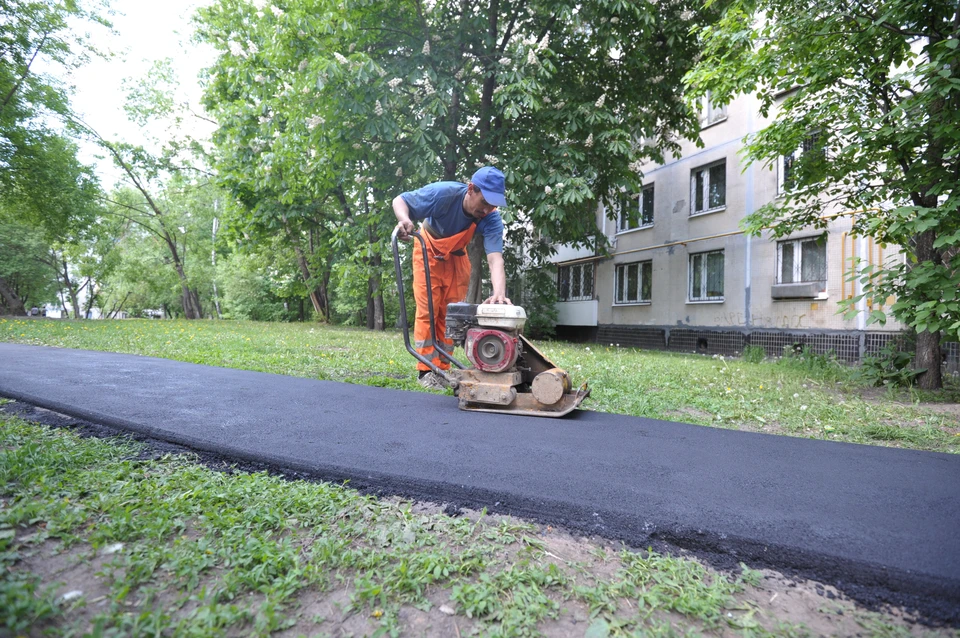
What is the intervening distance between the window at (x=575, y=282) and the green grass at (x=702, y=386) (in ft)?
31.9

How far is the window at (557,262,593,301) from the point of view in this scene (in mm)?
17739

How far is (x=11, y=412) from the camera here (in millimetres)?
3287

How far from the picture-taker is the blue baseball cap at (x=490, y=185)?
3.91m

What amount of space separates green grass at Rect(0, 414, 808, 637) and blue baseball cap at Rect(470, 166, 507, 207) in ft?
8.14

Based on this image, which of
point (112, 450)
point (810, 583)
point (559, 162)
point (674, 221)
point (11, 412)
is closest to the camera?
point (810, 583)

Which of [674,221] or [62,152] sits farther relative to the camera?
[62,152]

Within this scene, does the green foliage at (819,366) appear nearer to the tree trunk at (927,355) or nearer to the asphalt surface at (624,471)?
the tree trunk at (927,355)

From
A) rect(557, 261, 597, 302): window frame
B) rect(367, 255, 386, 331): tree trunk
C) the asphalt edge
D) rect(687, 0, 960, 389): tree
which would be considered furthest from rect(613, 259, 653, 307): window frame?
the asphalt edge

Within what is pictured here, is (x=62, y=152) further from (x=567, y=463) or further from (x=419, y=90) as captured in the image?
(x=567, y=463)

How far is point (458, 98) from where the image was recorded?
9914 millimetres

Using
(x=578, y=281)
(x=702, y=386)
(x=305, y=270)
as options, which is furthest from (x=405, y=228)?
(x=305, y=270)

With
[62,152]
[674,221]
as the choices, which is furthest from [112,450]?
[62,152]

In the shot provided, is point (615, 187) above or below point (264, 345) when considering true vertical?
above

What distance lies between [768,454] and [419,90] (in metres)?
8.13
